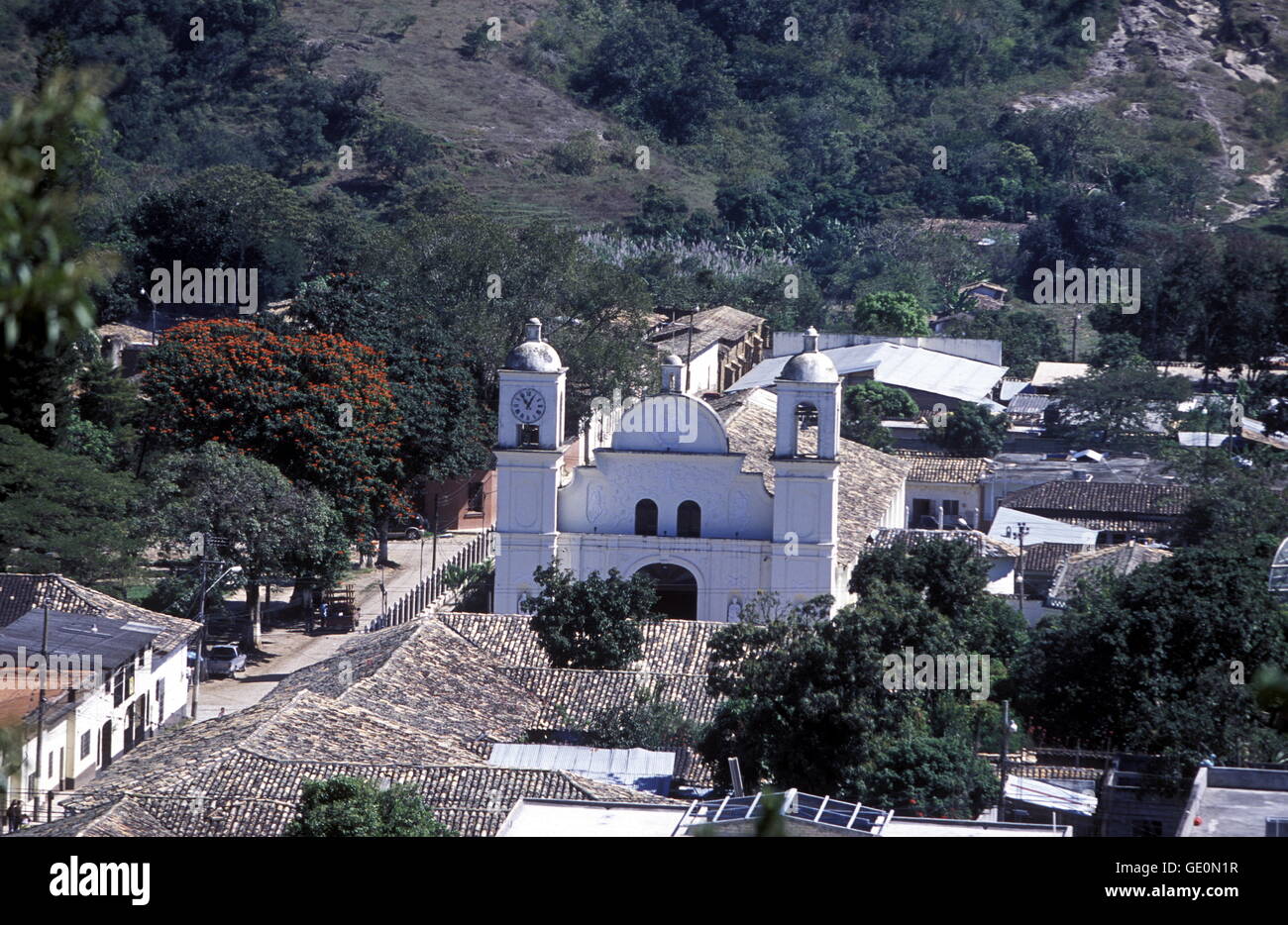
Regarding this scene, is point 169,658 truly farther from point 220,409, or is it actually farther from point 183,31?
point 183,31

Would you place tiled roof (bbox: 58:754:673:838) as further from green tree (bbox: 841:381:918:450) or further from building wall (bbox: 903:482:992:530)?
green tree (bbox: 841:381:918:450)

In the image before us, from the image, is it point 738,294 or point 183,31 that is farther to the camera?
point 183,31

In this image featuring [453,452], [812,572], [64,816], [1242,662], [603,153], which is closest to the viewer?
[64,816]

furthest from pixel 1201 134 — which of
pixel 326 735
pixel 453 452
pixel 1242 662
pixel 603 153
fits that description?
pixel 326 735

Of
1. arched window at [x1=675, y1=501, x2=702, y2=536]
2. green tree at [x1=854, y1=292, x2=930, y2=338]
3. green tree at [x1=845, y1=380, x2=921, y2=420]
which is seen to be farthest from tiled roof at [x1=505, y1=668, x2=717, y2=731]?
green tree at [x1=854, y1=292, x2=930, y2=338]

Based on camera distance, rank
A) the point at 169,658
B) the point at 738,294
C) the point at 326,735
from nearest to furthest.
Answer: the point at 326,735
the point at 169,658
the point at 738,294

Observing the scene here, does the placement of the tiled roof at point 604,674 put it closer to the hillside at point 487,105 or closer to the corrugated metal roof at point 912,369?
the corrugated metal roof at point 912,369
